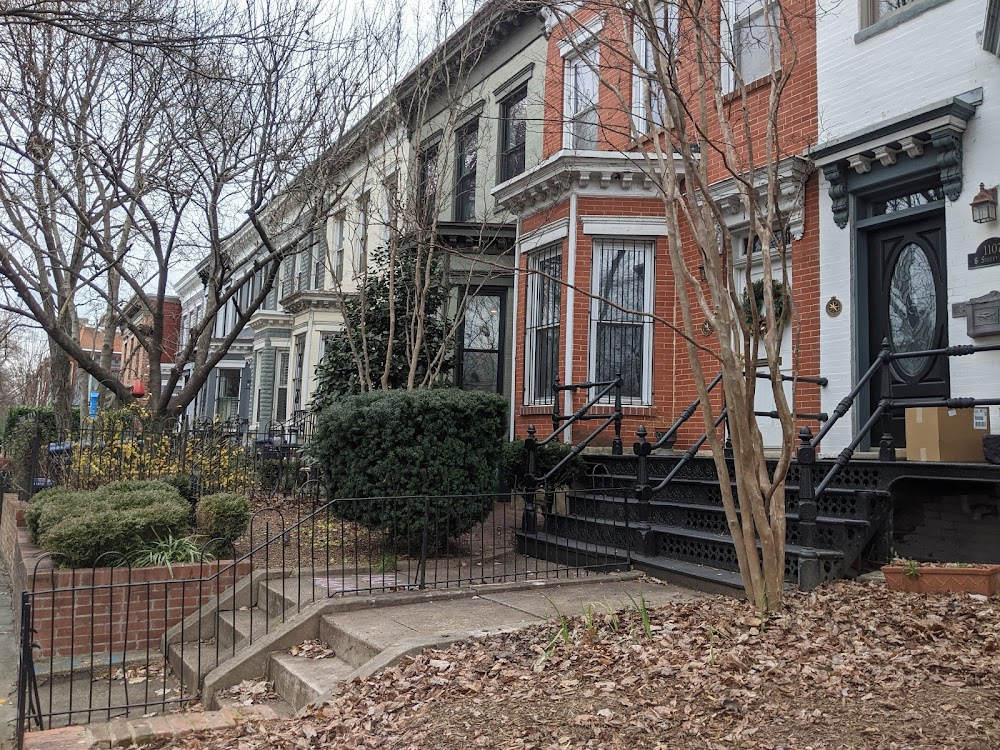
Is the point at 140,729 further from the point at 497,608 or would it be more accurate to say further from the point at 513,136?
the point at 513,136

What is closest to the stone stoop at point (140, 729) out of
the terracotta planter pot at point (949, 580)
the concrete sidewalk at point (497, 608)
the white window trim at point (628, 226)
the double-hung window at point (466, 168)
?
the concrete sidewalk at point (497, 608)

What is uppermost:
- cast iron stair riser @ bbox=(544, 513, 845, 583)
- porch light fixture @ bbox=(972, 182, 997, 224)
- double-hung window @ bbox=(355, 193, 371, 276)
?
double-hung window @ bbox=(355, 193, 371, 276)

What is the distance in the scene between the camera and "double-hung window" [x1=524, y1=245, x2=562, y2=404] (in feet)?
40.9

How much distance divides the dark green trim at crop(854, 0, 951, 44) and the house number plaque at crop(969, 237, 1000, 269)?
2.56 meters

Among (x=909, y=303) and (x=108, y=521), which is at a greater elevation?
(x=909, y=303)

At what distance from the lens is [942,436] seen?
22.7 feet

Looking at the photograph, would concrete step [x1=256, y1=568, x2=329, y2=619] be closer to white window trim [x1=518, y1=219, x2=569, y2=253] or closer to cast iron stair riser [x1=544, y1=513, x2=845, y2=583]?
cast iron stair riser [x1=544, y1=513, x2=845, y2=583]

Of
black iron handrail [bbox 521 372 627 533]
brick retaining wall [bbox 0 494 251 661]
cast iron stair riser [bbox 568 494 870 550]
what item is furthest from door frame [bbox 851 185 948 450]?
brick retaining wall [bbox 0 494 251 661]

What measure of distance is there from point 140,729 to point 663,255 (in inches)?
344

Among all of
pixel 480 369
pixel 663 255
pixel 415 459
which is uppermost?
pixel 663 255

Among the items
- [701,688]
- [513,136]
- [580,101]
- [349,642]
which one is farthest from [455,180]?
[701,688]

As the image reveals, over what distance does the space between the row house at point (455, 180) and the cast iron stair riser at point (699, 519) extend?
3036 millimetres

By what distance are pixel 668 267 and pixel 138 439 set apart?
7451 millimetres

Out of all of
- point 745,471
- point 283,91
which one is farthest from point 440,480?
point 283,91
